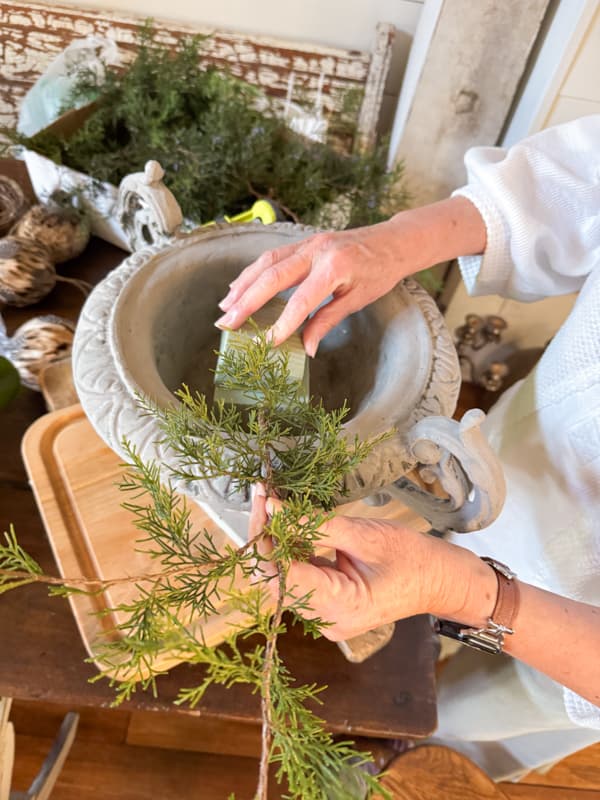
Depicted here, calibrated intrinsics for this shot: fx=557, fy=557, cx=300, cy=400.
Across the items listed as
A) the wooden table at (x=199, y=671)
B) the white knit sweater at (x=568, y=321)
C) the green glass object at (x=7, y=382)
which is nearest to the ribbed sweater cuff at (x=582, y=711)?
the white knit sweater at (x=568, y=321)

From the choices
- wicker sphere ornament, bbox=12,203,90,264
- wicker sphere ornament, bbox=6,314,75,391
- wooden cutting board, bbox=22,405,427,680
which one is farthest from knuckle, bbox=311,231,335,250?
wicker sphere ornament, bbox=12,203,90,264

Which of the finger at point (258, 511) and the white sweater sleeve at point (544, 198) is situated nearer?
the finger at point (258, 511)

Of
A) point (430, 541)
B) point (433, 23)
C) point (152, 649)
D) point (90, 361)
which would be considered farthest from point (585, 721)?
point (433, 23)

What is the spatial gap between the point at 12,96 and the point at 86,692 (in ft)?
3.65

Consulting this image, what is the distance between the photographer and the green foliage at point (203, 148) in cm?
86

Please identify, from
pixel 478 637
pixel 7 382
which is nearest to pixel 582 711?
pixel 478 637

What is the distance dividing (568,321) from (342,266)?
287mm

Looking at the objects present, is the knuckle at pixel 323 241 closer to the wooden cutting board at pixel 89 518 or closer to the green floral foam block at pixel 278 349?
the green floral foam block at pixel 278 349

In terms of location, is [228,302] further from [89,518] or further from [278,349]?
[89,518]

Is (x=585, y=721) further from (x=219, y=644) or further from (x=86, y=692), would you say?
(x=86, y=692)

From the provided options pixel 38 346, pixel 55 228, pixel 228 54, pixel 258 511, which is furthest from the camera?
pixel 228 54

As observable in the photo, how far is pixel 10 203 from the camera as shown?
90 cm

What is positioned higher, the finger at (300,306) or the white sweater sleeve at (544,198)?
the white sweater sleeve at (544,198)

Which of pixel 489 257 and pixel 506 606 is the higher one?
pixel 489 257
